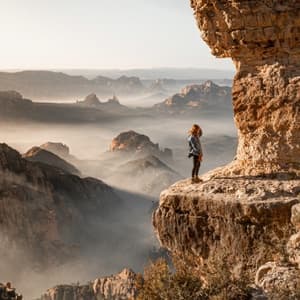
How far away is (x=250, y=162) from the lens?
1314 centimetres

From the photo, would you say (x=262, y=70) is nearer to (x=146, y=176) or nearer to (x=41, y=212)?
(x=41, y=212)

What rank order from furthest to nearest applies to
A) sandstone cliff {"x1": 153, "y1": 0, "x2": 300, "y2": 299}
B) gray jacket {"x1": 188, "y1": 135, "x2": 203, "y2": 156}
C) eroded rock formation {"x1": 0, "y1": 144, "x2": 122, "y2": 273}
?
eroded rock formation {"x1": 0, "y1": 144, "x2": 122, "y2": 273}
gray jacket {"x1": 188, "y1": 135, "x2": 203, "y2": 156}
sandstone cliff {"x1": 153, "y1": 0, "x2": 300, "y2": 299}

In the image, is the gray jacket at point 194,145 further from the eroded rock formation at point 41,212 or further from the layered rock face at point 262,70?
the eroded rock formation at point 41,212

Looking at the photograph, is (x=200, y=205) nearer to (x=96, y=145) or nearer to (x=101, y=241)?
(x=101, y=241)

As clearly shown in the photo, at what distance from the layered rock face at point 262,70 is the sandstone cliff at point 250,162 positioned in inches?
1.0

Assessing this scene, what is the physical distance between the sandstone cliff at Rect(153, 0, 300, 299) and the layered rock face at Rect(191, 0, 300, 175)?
0.08 ft

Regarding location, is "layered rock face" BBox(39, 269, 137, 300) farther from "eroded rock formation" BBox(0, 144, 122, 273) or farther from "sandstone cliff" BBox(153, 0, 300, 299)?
"sandstone cliff" BBox(153, 0, 300, 299)

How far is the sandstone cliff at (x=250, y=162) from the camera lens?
11477 mm

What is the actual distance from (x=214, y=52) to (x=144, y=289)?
7176 millimetres

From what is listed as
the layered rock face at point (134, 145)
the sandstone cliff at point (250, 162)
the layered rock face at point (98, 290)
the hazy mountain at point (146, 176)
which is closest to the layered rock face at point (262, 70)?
the sandstone cliff at point (250, 162)

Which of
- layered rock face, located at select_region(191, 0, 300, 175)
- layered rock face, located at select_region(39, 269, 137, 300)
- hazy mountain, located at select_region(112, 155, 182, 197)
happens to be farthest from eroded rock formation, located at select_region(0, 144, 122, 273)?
layered rock face, located at select_region(191, 0, 300, 175)

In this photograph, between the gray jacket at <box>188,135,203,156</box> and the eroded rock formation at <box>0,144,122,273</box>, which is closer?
the gray jacket at <box>188,135,203,156</box>

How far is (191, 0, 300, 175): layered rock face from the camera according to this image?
12.4m

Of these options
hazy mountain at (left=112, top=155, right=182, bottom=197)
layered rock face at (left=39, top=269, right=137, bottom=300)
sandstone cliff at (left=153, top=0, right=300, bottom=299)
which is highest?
sandstone cliff at (left=153, top=0, right=300, bottom=299)
